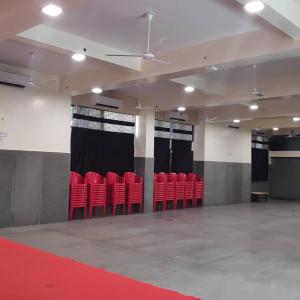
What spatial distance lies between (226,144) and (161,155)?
8.85 feet

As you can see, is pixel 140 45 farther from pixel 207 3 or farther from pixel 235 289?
pixel 235 289

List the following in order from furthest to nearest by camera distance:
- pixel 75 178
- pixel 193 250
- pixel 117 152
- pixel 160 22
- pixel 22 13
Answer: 1. pixel 117 152
2. pixel 75 178
3. pixel 193 250
4. pixel 160 22
5. pixel 22 13

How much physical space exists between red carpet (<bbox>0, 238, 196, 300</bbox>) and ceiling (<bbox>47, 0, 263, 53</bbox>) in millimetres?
3097

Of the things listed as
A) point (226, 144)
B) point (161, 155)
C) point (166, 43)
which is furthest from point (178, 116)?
point (166, 43)

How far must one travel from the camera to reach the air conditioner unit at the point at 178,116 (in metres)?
11.2

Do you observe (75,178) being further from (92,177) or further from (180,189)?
(180,189)

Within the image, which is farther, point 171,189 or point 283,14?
point 171,189

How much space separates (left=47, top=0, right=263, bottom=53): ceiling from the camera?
4793 mm

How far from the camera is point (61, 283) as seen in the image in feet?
9.59

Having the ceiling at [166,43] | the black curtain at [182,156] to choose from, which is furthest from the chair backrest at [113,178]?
the black curtain at [182,156]

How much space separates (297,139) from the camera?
16406 millimetres

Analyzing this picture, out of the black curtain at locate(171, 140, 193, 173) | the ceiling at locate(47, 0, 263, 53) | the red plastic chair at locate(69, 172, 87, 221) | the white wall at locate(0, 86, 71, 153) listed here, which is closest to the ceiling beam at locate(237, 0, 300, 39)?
the ceiling at locate(47, 0, 263, 53)

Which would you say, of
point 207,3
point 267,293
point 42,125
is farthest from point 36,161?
point 267,293

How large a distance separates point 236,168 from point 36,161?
8244 millimetres
